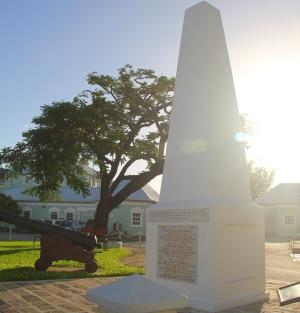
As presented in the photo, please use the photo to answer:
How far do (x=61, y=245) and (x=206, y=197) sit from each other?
5.88m

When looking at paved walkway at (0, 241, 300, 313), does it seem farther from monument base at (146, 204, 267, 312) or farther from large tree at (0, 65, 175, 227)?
large tree at (0, 65, 175, 227)

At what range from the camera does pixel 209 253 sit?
27.5ft

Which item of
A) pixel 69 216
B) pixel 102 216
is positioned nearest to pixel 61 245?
pixel 102 216

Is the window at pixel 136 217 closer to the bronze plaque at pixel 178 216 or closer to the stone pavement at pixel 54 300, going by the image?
the stone pavement at pixel 54 300

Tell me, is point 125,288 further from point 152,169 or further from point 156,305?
point 152,169

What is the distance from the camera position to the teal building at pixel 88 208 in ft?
Answer: 142

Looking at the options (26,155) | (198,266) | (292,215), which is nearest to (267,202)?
(292,215)

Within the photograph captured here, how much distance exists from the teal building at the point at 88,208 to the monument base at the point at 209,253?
32.7 metres

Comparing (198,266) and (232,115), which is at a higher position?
(232,115)

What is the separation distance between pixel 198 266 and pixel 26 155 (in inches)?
691

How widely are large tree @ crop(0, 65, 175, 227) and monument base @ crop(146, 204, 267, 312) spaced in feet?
46.6

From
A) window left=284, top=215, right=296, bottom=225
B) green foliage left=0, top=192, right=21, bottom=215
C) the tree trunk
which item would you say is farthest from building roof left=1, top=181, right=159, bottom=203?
the tree trunk

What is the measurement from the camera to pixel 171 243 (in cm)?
924

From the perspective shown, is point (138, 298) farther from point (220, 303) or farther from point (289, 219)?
point (289, 219)
